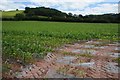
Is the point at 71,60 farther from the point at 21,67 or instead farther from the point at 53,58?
the point at 21,67

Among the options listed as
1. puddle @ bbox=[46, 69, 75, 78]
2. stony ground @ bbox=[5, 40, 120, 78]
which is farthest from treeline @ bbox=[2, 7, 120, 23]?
puddle @ bbox=[46, 69, 75, 78]

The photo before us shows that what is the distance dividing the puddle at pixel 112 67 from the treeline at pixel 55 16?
40.1m

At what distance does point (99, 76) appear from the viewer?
7246 millimetres

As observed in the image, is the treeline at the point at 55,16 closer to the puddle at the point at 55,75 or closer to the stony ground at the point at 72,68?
the stony ground at the point at 72,68

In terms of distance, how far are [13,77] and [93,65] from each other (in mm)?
3062

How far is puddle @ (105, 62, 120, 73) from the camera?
8.06 meters

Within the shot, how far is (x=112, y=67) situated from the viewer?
8.60m

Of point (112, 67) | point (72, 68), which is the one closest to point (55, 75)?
point (72, 68)

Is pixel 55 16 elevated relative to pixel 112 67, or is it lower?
elevated

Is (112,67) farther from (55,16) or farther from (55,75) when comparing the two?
(55,16)

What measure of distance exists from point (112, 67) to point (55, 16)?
49693 mm

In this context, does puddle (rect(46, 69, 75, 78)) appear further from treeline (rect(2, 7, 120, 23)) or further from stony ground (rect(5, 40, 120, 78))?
treeline (rect(2, 7, 120, 23))

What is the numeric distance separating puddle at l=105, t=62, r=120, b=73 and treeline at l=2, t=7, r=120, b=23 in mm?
40117

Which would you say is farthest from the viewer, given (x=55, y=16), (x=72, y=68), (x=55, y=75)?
(x=55, y=16)
